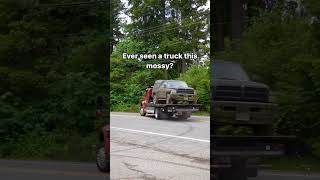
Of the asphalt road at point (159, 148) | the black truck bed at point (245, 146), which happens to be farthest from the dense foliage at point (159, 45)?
the black truck bed at point (245, 146)

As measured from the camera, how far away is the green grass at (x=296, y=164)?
7070 mm

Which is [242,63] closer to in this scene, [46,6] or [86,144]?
[86,144]

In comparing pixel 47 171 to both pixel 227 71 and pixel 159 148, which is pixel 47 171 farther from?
pixel 227 71

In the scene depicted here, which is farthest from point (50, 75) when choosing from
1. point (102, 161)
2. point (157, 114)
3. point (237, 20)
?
point (157, 114)

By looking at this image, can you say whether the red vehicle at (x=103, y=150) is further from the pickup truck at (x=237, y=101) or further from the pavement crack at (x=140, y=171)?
the pickup truck at (x=237, y=101)

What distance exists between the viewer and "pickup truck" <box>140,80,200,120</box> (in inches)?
216

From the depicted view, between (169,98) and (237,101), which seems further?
(237,101)

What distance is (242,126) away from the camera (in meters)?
6.18

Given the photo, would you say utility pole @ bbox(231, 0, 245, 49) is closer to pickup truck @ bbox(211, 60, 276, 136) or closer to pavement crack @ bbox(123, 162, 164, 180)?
pickup truck @ bbox(211, 60, 276, 136)

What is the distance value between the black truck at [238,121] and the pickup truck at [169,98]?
35 centimetres

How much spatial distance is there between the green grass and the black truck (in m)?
0.43

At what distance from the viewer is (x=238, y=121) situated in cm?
616

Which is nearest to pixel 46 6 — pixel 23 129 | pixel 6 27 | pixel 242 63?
pixel 6 27

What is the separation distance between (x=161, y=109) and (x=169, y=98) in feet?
0.46
